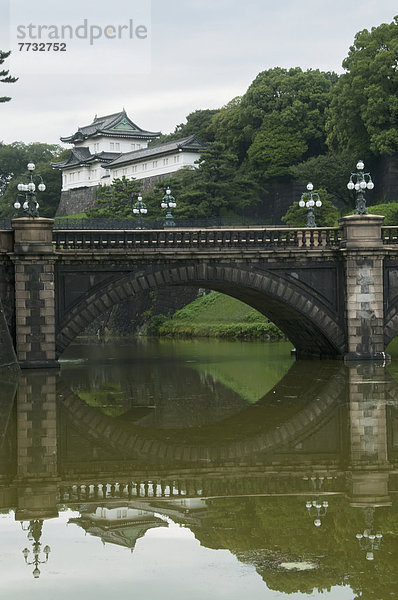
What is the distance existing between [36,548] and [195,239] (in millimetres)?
23379

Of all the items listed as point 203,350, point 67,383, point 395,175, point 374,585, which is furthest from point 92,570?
point 395,175

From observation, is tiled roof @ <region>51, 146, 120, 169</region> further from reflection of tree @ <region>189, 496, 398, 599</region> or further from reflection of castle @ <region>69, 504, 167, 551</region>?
reflection of tree @ <region>189, 496, 398, 599</region>

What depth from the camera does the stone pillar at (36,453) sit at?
11.7 meters

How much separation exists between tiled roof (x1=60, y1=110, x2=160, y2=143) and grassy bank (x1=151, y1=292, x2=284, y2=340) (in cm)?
4394

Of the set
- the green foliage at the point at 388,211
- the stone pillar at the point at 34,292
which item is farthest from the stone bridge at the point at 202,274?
the green foliage at the point at 388,211

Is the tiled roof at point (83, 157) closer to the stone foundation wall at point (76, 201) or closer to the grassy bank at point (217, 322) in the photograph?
the stone foundation wall at point (76, 201)

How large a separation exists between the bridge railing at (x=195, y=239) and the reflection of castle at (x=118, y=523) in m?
20.5

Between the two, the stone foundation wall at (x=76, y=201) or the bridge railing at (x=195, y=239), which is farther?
the stone foundation wall at (x=76, y=201)

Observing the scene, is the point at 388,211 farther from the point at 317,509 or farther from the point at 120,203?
the point at 317,509

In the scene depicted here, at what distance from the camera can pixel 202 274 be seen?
32312mm

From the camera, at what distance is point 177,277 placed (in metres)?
32.2

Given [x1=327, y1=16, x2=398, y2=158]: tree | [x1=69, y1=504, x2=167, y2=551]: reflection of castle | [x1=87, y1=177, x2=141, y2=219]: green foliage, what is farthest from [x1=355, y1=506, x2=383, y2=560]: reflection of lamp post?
[x1=87, y1=177, x2=141, y2=219]: green foliage

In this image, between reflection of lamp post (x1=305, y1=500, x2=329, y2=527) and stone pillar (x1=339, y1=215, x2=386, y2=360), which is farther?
stone pillar (x1=339, y1=215, x2=386, y2=360)

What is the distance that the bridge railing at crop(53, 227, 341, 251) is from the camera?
104 ft
